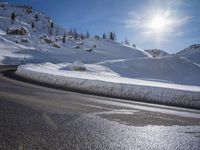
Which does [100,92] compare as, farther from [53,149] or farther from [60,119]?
[53,149]

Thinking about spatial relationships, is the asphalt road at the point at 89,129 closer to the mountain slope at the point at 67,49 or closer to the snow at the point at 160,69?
the snow at the point at 160,69

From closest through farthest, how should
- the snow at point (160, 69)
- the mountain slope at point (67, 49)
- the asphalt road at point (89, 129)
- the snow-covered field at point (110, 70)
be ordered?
the asphalt road at point (89, 129), the snow-covered field at point (110, 70), the snow at point (160, 69), the mountain slope at point (67, 49)

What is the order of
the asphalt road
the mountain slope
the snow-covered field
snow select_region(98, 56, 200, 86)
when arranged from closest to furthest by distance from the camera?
the asphalt road, the snow-covered field, snow select_region(98, 56, 200, 86), the mountain slope

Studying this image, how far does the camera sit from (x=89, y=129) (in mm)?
5227

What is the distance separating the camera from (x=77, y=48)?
88.2 m

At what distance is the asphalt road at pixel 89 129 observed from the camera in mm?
4289

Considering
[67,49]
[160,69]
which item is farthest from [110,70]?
[67,49]

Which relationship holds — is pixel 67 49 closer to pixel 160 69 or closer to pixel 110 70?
pixel 160 69


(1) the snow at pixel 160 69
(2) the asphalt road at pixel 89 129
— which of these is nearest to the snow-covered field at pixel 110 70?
(1) the snow at pixel 160 69

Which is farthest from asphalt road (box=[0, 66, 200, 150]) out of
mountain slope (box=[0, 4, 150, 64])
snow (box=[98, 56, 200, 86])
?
mountain slope (box=[0, 4, 150, 64])

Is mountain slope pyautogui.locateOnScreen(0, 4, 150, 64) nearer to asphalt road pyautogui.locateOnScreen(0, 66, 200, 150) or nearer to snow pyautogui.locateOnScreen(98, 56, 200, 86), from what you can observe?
snow pyautogui.locateOnScreen(98, 56, 200, 86)

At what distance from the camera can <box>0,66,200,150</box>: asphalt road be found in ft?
14.1

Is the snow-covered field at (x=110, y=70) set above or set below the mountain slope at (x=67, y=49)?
below

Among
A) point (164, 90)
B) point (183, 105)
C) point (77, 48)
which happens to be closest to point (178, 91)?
point (164, 90)
